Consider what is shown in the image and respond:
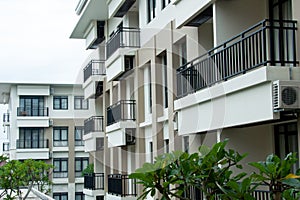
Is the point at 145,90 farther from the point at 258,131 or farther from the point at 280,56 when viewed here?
the point at 280,56

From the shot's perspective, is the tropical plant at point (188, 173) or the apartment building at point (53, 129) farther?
the apartment building at point (53, 129)

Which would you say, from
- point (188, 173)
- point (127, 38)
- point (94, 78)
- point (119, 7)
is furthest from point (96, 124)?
point (188, 173)

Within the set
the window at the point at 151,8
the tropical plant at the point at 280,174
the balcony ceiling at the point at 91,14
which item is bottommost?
the tropical plant at the point at 280,174

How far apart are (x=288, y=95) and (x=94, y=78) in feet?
52.5

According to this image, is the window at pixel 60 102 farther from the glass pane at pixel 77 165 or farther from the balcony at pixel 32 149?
the glass pane at pixel 77 165

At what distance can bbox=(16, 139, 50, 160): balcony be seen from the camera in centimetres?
3938

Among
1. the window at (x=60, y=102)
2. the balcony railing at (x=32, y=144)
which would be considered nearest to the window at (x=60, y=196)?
the balcony railing at (x=32, y=144)

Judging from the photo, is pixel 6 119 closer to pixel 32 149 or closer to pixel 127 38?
pixel 32 149

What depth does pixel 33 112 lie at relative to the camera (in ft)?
131

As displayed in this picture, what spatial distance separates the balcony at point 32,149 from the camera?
39.4m

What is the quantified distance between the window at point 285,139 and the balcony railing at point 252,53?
1.28 meters

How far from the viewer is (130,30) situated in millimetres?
18109

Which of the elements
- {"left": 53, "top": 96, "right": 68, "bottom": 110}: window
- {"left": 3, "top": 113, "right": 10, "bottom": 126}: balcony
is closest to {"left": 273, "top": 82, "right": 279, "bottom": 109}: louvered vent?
{"left": 53, "top": 96, "right": 68, "bottom": 110}: window

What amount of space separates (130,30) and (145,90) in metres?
2.11
